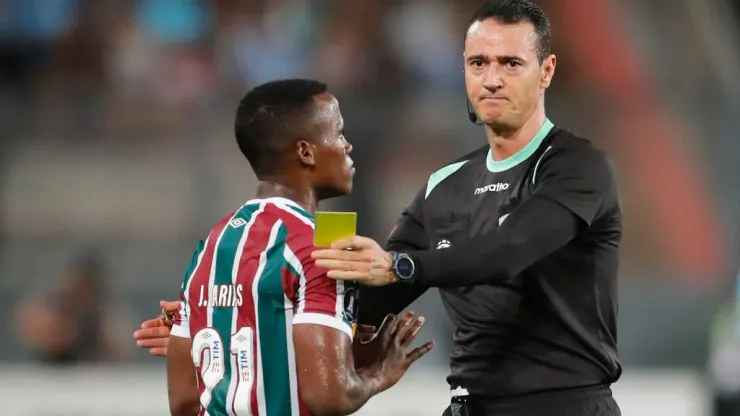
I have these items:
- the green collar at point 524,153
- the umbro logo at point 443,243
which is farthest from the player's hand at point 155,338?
the green collar at point 524,153

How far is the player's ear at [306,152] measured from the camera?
13.4 feet

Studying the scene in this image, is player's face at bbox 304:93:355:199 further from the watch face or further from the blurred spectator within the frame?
the blurred spectator

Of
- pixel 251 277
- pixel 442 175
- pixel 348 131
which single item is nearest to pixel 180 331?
pixel 251 277

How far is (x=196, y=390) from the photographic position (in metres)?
4.25

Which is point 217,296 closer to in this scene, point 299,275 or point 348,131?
point 299,275

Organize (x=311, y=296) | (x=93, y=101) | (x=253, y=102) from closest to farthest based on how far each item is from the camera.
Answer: (x=311, y=296) < (x=253, y=102) < (x=93, y=101)

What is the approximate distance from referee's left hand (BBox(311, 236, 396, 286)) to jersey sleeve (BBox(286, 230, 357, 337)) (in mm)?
69

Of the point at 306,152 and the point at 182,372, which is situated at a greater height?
the point at 306,152

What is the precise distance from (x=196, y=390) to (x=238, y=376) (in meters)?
0.40

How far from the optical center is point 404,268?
3.83m

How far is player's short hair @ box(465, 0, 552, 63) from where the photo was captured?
4344mm

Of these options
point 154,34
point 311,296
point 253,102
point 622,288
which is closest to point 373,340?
point 311,296

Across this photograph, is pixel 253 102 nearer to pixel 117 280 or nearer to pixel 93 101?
pixel 117 280

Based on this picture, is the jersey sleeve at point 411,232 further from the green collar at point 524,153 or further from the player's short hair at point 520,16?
the player's short hair at point 520,16
